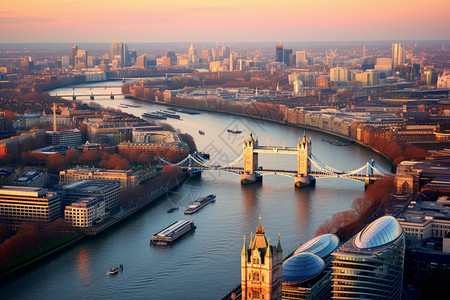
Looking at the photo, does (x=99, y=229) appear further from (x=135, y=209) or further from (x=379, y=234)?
(x=379, y=234)

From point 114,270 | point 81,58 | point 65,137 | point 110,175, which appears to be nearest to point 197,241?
point 114,270

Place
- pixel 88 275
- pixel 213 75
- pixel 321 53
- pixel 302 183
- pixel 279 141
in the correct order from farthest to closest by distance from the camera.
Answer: pixel 321 53, pixel 213 75, pixel 279 141, pixel 302 183, pixel 88 275

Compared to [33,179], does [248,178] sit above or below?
below

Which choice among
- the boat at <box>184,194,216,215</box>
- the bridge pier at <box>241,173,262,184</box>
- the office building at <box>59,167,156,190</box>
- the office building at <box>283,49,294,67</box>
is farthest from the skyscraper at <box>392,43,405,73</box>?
the boat at <box>184,194,216,215</box>

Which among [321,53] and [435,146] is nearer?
[435,146]

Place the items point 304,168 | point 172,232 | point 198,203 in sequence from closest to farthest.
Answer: point 172,232
point 198,203
point 304,168

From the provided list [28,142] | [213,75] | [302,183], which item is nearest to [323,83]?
[213,75]

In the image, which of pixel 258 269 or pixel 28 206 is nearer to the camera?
pixel 258 269

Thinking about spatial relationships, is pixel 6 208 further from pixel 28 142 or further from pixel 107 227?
pixel 28 142
